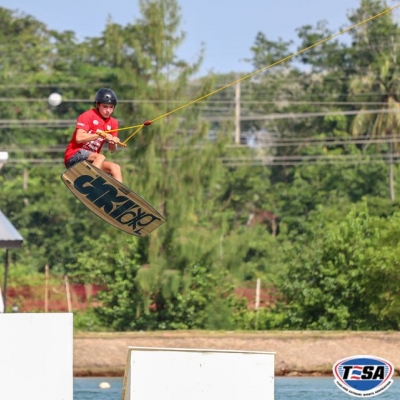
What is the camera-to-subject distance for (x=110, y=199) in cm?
1475

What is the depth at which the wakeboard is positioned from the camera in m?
14.3

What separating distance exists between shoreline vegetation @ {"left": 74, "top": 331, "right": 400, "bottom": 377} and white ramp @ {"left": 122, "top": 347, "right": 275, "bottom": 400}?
37.3 feet

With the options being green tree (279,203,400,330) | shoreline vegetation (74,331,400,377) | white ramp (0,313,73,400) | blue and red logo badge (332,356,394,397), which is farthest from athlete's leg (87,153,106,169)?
green tree (279,203,400,330)

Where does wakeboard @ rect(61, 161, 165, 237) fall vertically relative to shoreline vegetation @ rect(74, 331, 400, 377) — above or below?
above

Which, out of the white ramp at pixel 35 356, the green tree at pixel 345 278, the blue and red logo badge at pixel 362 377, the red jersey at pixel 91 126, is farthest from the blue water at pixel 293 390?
the white ramp at pixel 35 356

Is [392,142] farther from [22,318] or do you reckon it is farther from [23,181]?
[22,318]

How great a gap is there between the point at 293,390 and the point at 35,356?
31.2 feet

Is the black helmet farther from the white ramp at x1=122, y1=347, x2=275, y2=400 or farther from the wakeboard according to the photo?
the white ramp at x1=122, y1=347, x2=275, y2=400

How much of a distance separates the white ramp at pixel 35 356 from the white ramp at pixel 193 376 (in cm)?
73

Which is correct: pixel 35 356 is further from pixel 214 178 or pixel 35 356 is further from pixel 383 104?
pixel 383 104

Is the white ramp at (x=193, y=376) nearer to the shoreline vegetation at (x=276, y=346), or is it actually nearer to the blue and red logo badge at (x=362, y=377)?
the blue and red logo badge at (x=362, y=377)

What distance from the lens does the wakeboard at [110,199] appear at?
14281 mm

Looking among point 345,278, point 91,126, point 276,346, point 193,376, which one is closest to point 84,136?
point 91,126

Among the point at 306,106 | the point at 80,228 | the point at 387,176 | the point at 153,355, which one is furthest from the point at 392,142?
the point at 153,355
